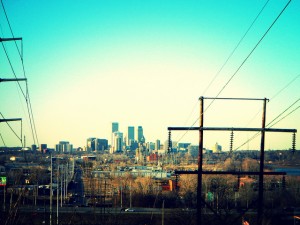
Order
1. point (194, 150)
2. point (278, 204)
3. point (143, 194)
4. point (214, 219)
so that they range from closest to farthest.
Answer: point (214, 219) < point (278, 204) < point (143, 194) < point (194, 150)

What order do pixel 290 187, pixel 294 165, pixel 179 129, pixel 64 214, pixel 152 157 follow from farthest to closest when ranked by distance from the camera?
pixel 152 157
pixel 294 165
pixel 290 187
pixel 64 214
pixel 179 129

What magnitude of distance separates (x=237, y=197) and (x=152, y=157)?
107324 millimetres

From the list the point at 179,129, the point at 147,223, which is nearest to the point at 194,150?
the point at 147,223

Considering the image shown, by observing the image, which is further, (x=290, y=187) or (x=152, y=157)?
(x=152, y=157)

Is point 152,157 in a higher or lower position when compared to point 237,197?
lower

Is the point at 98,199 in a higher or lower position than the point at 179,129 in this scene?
lower

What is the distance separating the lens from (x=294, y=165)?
8325 cm

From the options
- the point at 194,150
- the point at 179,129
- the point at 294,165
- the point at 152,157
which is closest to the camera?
the point at 179,129

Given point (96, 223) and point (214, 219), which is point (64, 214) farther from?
point (214, 219)

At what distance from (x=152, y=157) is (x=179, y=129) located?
134 metres

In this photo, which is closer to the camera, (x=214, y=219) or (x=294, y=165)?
(x=214, y=219)

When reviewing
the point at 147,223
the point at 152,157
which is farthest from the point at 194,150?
the point at 147,223

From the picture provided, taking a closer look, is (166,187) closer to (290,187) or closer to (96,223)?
(290,187)

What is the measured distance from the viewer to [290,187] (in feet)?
144
